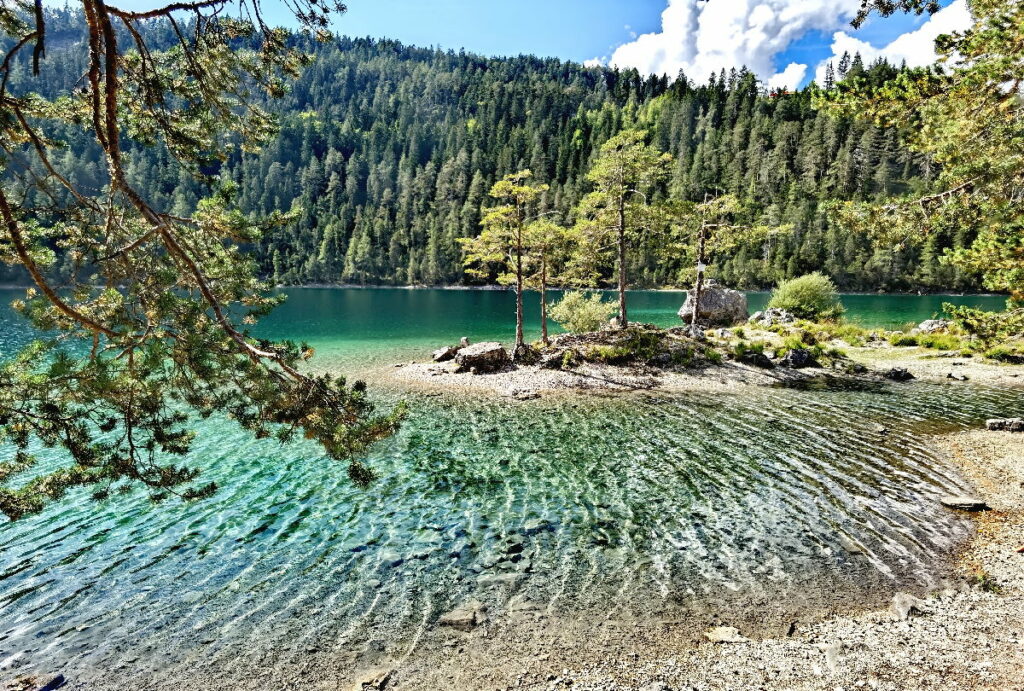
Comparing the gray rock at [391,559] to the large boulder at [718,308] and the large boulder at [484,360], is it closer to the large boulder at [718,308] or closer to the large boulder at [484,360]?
the large boulder at [484,360]

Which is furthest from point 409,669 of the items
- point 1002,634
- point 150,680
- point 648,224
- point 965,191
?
point 648,224

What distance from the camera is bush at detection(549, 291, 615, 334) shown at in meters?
33.3

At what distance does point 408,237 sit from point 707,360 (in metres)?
121

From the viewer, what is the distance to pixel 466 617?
7.39 metres

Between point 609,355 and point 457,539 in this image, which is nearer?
point 457,539

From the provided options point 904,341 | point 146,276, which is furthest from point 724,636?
point 904,341

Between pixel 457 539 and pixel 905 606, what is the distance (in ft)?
24.2

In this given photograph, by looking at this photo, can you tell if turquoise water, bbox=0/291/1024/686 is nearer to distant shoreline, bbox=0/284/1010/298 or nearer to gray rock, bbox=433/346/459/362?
gray rock, bbox=433/346/459/362

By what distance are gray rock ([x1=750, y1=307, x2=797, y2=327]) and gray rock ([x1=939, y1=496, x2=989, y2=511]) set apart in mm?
29101

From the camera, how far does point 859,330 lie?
35.4 m

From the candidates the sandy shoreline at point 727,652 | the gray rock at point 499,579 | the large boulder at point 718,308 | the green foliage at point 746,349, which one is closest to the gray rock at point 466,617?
the sandy shoreline at point 727,652

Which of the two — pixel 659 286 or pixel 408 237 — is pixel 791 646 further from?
pixel 408 237

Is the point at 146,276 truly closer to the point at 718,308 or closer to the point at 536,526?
the point at 536,526

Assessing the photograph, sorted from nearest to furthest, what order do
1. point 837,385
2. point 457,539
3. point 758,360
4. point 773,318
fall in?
point 457,539, point 837,385, point 758,360, point 773,318
